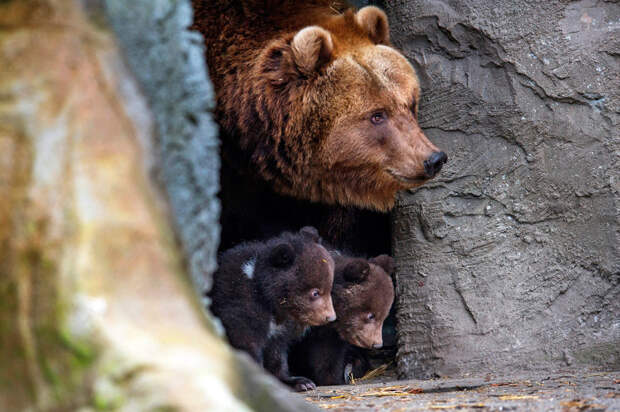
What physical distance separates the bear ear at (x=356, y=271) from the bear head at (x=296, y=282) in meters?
0.35

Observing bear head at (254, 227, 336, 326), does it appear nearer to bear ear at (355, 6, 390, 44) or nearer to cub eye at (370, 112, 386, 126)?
cub eye at (370, 112, 386, 126)

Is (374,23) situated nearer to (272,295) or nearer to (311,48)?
(311,48)

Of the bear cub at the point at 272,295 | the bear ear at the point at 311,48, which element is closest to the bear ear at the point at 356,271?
the bear cub at the point at 272,295

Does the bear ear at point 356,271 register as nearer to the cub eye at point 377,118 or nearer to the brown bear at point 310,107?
the brown bear at point 310,107

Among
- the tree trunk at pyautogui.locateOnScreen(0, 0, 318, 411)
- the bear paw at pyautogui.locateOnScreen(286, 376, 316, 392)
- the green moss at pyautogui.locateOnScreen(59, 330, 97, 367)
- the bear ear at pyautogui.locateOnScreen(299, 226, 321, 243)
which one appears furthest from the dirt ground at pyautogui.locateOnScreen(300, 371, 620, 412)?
the green moss at pyautogui.locateOnScreen(59, 330, 97, 367)

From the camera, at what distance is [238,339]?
4523mm

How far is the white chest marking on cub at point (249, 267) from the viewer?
4762 millimetres

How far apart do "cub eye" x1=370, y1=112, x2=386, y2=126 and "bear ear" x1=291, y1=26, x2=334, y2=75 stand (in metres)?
0.51

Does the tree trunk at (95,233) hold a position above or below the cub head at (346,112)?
above

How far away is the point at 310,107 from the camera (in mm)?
5254

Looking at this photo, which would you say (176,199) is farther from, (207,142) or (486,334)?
(486,334)

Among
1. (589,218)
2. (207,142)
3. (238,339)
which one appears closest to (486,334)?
(589,218)

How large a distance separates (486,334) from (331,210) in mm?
1554

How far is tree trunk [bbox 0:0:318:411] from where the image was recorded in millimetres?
2080
